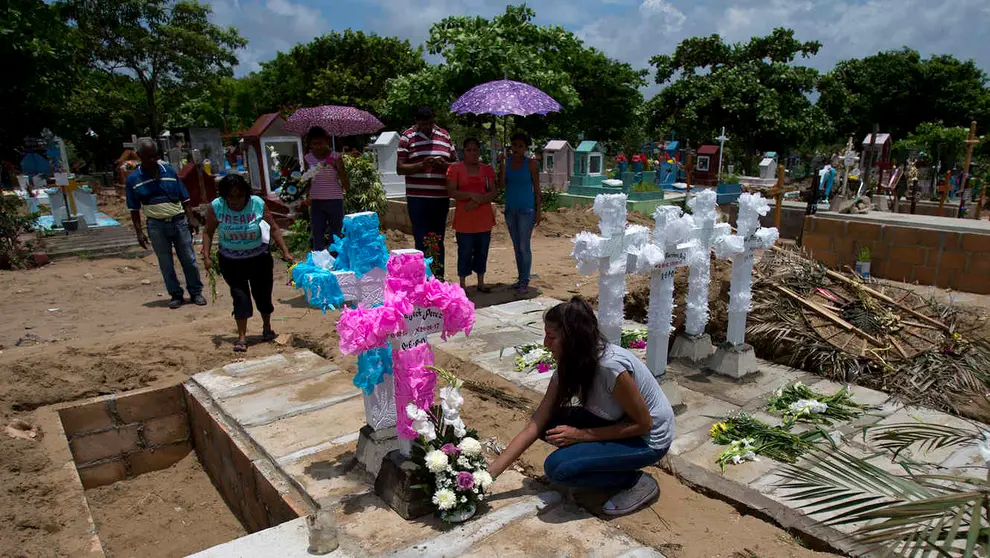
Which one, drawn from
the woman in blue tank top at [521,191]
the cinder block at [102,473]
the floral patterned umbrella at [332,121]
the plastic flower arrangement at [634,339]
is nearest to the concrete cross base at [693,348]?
the plastic flower arrangement at [634,339]

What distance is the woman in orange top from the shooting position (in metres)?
5.86

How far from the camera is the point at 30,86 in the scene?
13.6m

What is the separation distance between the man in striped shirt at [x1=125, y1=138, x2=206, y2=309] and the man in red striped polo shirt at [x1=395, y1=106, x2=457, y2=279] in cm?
242

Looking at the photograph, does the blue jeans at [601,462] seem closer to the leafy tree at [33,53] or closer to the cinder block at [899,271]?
the cinder block at [899,271]

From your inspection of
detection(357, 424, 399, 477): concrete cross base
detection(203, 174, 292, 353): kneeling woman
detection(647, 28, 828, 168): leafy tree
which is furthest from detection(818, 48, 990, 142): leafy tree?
detection(357, 424, 399, 477): concrete cross base

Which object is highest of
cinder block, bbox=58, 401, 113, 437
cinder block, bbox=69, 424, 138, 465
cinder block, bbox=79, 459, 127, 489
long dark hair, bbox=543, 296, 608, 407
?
long dark hair, bbox=543, 296, 608, 407

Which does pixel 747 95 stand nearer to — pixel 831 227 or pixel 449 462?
pixel 831 227

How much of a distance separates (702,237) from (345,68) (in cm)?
2901

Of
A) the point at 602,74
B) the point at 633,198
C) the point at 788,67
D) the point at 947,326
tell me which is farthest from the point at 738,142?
the point at 947,326

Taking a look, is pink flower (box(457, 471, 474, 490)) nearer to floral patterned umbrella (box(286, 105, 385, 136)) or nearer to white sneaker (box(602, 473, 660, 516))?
white sneaker (box(602, 473, 660, 516))

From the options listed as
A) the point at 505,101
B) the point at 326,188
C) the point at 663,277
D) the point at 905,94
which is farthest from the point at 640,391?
the point at 905,94

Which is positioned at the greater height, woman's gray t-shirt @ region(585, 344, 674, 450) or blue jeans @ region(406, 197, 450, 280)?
blue jeans @ region(406, 197, 450, 280)

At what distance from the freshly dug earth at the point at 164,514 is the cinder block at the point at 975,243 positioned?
8.32 meters

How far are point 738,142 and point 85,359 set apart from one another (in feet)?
86.0
